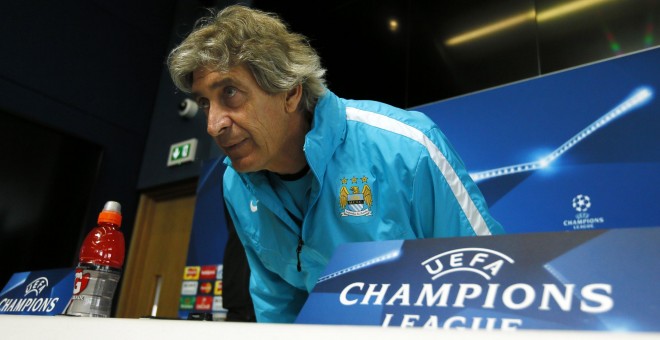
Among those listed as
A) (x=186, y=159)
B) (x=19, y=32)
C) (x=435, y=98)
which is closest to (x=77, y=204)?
(x=186, y=159)

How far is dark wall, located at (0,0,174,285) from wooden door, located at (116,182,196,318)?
133mm

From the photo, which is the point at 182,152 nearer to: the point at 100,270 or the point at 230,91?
the point at 230,91

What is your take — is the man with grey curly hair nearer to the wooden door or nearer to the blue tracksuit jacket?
the blue tracksuit jacket

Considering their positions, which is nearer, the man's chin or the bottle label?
the bottle label

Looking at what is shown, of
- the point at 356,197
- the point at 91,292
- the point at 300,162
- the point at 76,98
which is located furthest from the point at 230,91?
the point at 76,98

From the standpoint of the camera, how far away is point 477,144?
205 centimetres

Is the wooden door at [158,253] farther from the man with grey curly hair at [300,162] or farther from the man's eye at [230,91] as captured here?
the man's eye at [230,91]

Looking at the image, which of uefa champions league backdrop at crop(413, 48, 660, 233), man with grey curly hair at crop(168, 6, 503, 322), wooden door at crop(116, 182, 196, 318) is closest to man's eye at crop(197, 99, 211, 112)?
man with grey curly hair at crop(168, 6, 503, 322)

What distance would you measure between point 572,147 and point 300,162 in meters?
1.20

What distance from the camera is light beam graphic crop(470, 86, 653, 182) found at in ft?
5.51

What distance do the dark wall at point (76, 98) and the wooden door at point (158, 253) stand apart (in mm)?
133

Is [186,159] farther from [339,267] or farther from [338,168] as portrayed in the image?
[339,267]

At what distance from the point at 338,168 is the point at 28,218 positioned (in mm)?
2656

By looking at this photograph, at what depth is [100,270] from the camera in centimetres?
80
